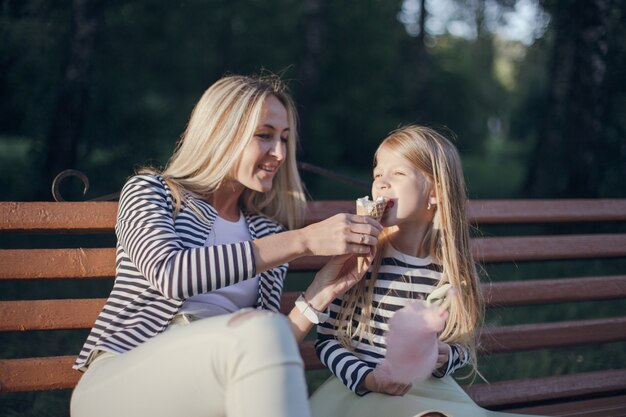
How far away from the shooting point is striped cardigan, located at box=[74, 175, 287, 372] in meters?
2.32

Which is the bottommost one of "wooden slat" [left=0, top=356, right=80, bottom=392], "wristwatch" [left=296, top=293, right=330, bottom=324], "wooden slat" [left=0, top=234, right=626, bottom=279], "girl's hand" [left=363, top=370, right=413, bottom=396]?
"wooden slat" [left=0, top=356, right=80, bottom=392]

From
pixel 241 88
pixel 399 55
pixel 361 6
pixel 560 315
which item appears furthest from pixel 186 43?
pixel 241 88

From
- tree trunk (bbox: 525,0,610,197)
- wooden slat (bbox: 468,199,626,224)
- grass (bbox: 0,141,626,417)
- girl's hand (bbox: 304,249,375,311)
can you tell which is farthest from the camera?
tree trunk (bbox: 525,0,610,197)

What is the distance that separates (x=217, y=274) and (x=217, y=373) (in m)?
0.41

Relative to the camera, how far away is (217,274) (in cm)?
232

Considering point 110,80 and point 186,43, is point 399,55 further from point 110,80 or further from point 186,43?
point 110,80

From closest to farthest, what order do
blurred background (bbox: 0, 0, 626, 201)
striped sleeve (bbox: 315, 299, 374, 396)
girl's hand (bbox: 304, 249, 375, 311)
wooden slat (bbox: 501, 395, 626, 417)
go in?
striped sleeve (bbox: 315, 299, 374, 396) < girl's hand (bbox: 304, 249, 375, 311) < wooden slat (bbox: 501, 395, 626, 417) < blurred background (bbox: 0, 0, 626, 201)

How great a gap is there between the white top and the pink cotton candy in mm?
691

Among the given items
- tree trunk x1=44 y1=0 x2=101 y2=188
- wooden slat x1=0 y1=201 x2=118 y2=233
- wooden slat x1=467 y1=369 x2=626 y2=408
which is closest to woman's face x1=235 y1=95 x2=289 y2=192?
wooden slat x1=0 y1=201 x2=118 y2=233

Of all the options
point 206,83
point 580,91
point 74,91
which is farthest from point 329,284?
point 206,83

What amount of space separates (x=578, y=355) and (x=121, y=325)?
137 inches

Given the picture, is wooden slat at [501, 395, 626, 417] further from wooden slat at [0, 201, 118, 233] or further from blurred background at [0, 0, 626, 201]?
wooden slat at [0, 201, 118, 233]

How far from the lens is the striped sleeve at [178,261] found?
2311mm

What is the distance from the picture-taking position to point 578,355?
492cm
